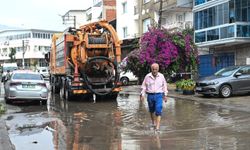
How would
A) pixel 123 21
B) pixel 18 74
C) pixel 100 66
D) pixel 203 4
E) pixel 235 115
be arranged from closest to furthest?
1. pixel 235 115
2. pixel 18 74
3. pixel 100 66
4. pixel 203 4
5. pixel 123 21

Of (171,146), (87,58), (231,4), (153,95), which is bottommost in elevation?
(171,146)

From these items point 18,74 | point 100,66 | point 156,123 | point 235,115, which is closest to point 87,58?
point 100,66

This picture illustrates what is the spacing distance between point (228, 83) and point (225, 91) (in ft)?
1.31

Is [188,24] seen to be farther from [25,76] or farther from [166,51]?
[25,76]

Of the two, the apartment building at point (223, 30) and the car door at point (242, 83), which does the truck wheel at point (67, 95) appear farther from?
the apartment building at point (223, 30)

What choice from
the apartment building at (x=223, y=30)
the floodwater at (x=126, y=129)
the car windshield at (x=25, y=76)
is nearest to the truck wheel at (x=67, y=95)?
the car windshield at (x=25, y=76)

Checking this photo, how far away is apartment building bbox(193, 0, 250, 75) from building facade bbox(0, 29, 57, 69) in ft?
265

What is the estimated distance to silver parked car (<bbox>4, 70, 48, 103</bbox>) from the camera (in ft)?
60.4

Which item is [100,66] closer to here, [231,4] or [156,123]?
[156,123]

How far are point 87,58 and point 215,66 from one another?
16.1 m

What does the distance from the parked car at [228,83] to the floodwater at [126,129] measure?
365 centimetres

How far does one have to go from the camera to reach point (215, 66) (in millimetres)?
34094

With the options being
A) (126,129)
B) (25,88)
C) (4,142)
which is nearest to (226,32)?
(25,88)

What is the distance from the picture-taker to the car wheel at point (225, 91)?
20797mm
